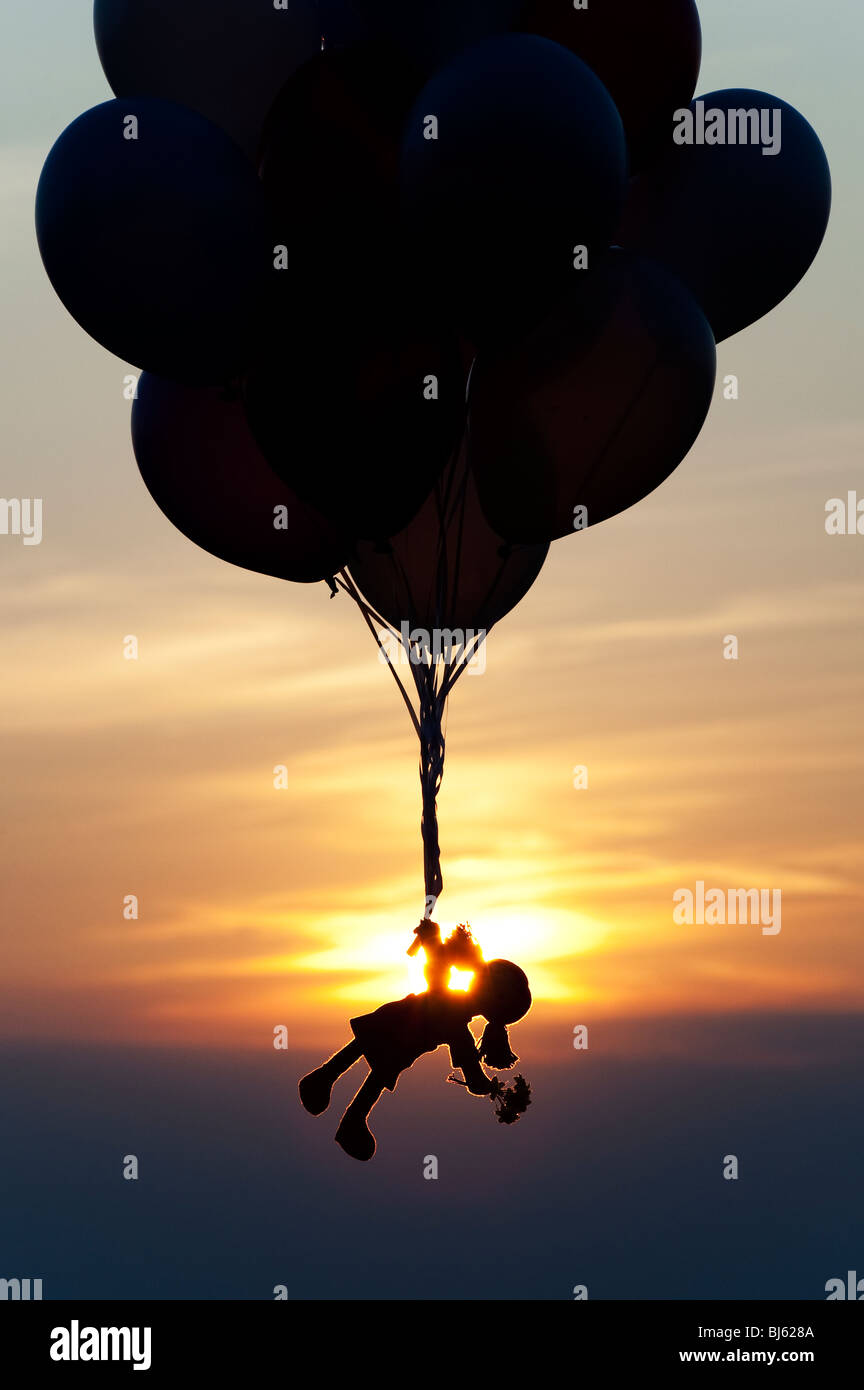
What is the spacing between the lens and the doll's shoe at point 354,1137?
7.55m

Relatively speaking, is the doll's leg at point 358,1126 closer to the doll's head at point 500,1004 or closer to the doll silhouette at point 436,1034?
the doll silhouette at point 436,1034

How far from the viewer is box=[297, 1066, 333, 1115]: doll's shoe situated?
7652 millimetres

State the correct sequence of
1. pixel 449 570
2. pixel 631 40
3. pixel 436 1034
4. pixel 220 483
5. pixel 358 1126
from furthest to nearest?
1. pixel 449 570
2. pixel 220 483
3. pixel 358 1126
4. pixel 436 1034
5. pixel 631 40

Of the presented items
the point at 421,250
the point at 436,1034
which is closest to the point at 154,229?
the point at 421,250

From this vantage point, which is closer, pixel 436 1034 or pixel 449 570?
pixel 436 1034

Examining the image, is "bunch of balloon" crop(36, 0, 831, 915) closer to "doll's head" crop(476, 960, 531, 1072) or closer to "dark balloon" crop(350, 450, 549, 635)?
"dark balloon" crop(350, 450, 549, 635)

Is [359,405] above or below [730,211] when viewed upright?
below

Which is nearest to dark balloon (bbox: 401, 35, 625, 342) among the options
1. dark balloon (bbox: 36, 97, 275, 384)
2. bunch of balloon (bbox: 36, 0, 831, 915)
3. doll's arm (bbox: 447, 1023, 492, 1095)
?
bunch of balloon (bbox: 36, 0, 831, 915)

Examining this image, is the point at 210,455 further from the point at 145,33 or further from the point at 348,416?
the point at 145,33

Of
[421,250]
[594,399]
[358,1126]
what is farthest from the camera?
[358,1126]

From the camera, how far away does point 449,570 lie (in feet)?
27.3

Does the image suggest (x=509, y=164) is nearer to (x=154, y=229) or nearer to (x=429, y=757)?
(x=154, y=229)

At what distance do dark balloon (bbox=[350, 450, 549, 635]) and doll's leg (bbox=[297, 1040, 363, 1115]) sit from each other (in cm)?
195

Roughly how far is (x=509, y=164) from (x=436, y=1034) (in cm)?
355
